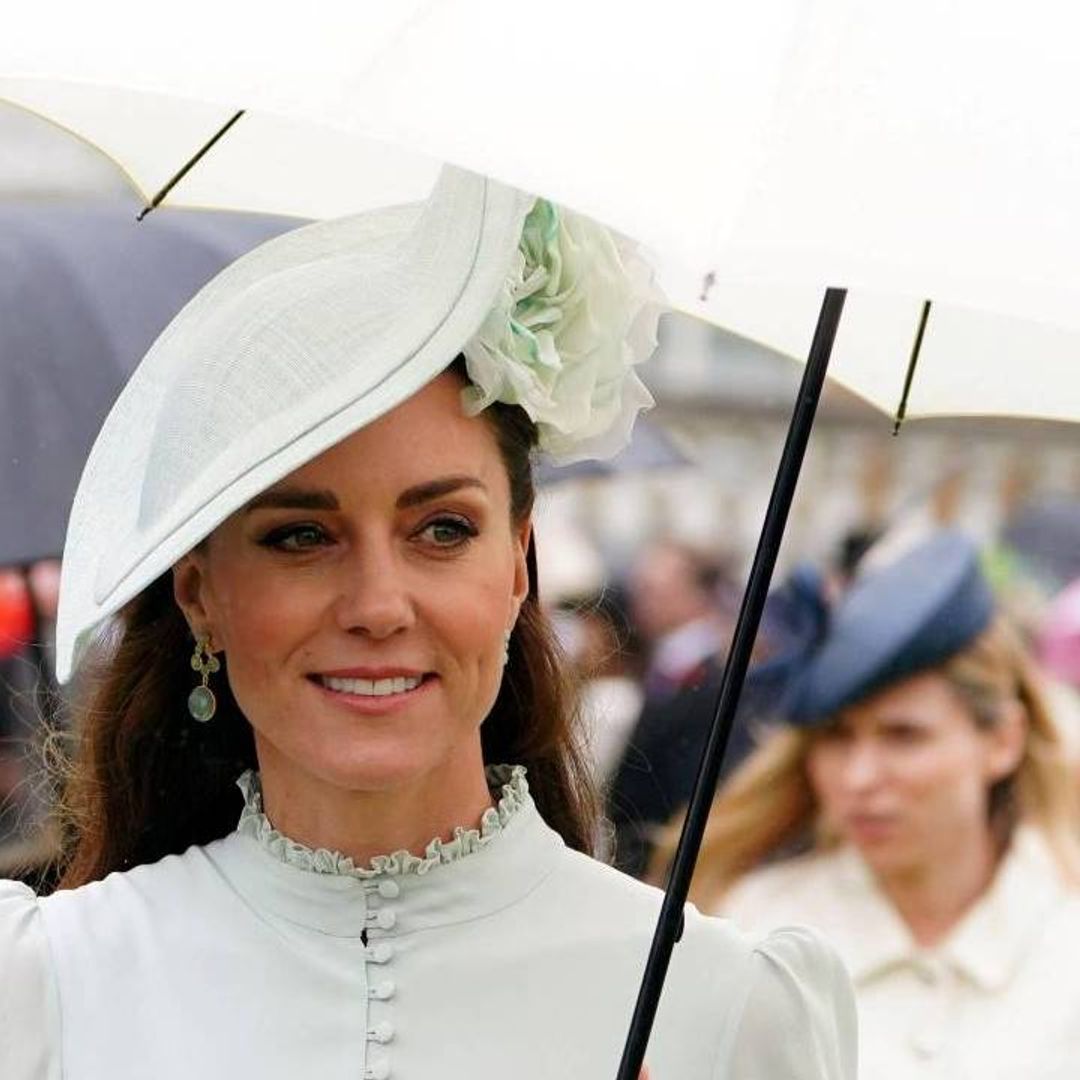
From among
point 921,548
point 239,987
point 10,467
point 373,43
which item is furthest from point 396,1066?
point 921,548

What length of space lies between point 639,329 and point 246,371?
1.37 ft

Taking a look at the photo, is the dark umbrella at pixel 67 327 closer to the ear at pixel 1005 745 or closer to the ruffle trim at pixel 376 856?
the ear at pixel 1005 745

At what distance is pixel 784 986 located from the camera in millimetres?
3010

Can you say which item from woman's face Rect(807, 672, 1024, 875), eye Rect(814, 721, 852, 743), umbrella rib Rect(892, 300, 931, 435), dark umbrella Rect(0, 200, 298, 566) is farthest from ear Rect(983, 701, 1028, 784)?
umbrella rib Rect(892, 300, 931, 435)

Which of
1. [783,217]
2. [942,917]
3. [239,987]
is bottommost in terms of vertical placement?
[942,917]

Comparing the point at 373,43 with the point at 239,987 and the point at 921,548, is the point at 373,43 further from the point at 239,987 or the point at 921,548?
the point at 921,548

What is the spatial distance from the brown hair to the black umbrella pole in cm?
43

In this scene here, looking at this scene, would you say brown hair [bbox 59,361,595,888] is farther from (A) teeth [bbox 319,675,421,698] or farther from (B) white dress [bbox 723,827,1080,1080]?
(B) white dress [bbox 723,827,1080,1080]

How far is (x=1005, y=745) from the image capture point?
17.9ft

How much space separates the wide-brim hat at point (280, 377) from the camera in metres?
2.78

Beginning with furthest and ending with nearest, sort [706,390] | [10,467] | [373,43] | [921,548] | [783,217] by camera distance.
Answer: [706,390] < [921,548] < [10,467] < [373,43] < [783,217]

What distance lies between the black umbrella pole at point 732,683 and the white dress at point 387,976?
0.53 feet

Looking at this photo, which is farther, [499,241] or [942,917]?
[942,917]

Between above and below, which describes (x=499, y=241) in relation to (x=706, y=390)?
above
